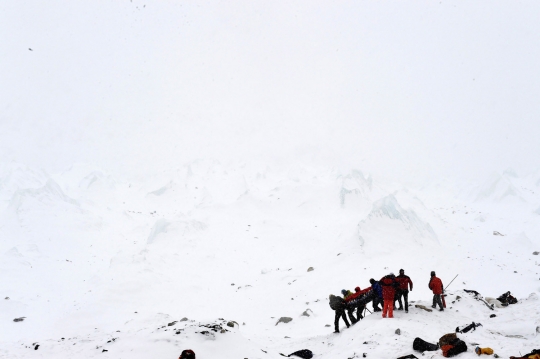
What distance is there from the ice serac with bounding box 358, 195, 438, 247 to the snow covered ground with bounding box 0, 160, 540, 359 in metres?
0.10

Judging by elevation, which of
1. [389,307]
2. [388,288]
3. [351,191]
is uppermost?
[351,191]

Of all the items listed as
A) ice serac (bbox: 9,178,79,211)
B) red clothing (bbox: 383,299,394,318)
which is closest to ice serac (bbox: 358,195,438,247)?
red clothing (bbox: 383,299,394,318)

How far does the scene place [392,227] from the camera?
2311 cm

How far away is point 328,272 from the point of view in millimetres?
19188

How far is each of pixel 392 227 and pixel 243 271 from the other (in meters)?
11.5

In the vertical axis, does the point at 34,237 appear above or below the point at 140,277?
above

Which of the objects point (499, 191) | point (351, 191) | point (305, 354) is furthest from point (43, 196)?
point (499, 191)

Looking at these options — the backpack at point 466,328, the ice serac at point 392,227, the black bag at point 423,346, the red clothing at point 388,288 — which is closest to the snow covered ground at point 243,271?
the ice serac at point 392,227

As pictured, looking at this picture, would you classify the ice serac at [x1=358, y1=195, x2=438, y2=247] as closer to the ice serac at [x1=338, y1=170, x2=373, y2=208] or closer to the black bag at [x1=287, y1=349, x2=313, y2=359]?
the ice serac at [x1=338, y1=170, x2=373, y2=208]

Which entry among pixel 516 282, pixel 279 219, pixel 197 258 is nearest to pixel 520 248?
pixel 516 282

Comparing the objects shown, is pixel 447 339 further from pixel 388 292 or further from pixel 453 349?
pixel 388 292

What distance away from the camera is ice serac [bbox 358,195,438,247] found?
869 inches

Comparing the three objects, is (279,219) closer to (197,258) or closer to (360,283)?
(197,258)

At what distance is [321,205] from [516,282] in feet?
66.5
